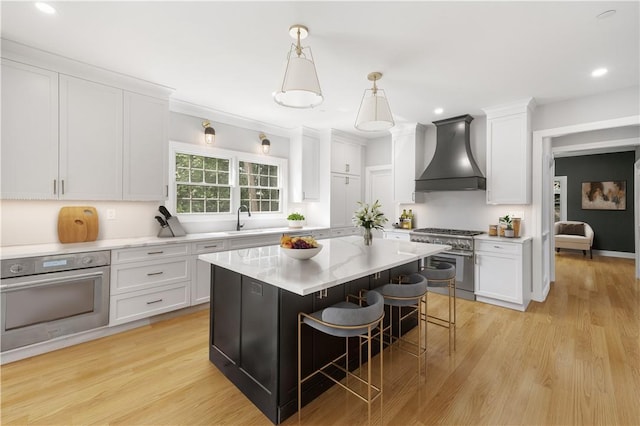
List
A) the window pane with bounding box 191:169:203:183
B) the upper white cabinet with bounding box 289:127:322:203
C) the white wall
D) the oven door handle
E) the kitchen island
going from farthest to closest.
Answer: the upper white cabinet with bounding box 289:127:322:203
the window pane with bounding box 191:169:203:183
the white wall
the oven door handle
the kitchen island

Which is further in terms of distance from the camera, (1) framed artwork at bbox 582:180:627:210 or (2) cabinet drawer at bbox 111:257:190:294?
(1) framed artwork at bbox 582:180:627:210

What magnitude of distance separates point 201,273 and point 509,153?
444cm

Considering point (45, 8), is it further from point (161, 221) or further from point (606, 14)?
point (606, 14)

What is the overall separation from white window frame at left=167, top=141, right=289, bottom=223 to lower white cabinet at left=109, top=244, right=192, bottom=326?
2.83ft

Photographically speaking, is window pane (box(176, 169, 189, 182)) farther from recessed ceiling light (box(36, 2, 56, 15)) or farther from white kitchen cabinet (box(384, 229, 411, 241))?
white kitchen cabinet (box(384, 229, 411, 241))

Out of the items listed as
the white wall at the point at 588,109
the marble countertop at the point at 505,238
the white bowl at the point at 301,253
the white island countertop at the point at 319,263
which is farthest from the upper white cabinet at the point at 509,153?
the white bowl at the point at 301,253

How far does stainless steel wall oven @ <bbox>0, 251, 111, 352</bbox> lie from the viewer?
235 cm

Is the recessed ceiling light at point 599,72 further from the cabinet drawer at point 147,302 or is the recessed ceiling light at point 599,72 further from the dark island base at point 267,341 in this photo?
the cabinet drawer at point 147,302

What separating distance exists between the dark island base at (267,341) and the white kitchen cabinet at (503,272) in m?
2.43

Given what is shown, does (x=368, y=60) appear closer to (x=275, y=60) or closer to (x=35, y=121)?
(x=275, y=60)

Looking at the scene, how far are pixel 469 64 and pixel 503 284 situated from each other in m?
2.74


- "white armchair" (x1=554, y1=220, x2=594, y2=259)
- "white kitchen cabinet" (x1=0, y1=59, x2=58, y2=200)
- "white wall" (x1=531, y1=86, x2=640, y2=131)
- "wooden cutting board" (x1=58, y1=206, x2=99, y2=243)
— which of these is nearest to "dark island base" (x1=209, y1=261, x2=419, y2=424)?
"wooden cutting board" (x1=58, y1=206, x2=99, y2=243)

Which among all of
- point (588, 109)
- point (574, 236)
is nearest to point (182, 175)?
point (588, 109)

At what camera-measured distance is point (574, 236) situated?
703 cm
